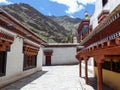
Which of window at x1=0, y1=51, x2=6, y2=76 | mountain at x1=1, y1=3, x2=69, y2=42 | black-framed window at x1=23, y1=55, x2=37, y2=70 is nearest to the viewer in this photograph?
window at x1=0, y1=51, x2=6, y2=76

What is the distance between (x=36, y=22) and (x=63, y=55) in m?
57.5

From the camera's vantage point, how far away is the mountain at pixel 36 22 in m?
74.4

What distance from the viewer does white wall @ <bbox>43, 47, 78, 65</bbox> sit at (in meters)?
28.8

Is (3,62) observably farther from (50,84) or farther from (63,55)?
(63,55)

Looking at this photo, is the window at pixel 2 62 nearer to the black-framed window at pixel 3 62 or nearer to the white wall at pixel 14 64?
the black-framed window at pixel 3 62

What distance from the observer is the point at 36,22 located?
84.0 metres

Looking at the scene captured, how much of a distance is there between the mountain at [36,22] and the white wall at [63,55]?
35.1m

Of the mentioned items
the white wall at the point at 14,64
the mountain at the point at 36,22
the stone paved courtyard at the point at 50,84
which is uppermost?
the mountain at the point at 36,22

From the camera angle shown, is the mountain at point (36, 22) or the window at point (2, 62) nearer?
the window at point (2, 62)

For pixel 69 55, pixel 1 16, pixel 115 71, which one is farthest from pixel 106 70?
pixel 69 55

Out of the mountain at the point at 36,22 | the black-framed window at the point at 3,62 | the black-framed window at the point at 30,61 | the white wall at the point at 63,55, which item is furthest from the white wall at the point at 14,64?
the mountain at the point at 36,22

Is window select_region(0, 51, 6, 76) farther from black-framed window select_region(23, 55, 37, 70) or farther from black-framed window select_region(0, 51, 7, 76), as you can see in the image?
black-framed window select_region(23, 55, 37, 70)

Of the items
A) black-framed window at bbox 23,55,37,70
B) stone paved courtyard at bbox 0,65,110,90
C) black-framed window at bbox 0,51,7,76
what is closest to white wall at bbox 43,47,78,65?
black-framed window at bbox 23,55,37,70

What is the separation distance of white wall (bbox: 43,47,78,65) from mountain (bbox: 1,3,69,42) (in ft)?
115
